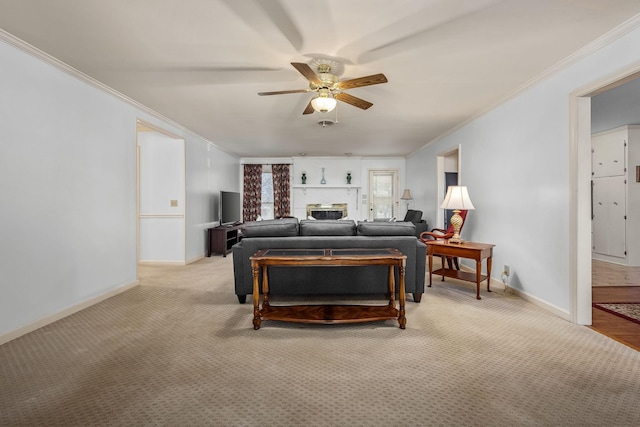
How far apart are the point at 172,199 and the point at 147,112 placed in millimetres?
1641

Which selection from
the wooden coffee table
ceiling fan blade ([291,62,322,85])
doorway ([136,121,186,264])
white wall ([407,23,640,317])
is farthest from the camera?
doorway ([136,121,186,264])

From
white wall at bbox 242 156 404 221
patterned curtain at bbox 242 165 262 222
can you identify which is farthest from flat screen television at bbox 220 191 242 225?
white wall at bbox 242 156 404 221

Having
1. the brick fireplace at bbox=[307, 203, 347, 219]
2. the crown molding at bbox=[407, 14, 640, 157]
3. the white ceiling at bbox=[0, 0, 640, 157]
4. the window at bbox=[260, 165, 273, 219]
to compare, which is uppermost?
the white ceiling at bbox=[0, 0, 640, 157]

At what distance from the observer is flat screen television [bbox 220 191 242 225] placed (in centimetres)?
679

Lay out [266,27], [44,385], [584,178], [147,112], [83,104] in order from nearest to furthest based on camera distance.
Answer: [44,385] → [266,27] → [584,178] → [83,104] → [147,112]

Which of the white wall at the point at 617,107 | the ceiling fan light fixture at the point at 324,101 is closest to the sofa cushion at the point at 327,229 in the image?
the ceiling fan light fixture at the point at 324,101

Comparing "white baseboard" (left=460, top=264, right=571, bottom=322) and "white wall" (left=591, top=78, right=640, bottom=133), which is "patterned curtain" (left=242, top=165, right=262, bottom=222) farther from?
"white wall" (left=591, top=78, right=640, bottom=133)

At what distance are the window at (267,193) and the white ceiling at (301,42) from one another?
15.9ft

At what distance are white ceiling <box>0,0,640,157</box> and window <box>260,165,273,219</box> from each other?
15.9ft

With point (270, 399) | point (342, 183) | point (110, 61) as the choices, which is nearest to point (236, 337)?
point (270, 399)

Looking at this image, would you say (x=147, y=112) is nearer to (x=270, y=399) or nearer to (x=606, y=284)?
(x=270, y=399)

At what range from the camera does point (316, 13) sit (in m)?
2.14

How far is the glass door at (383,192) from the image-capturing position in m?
9.07

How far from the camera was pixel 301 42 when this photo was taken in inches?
100
